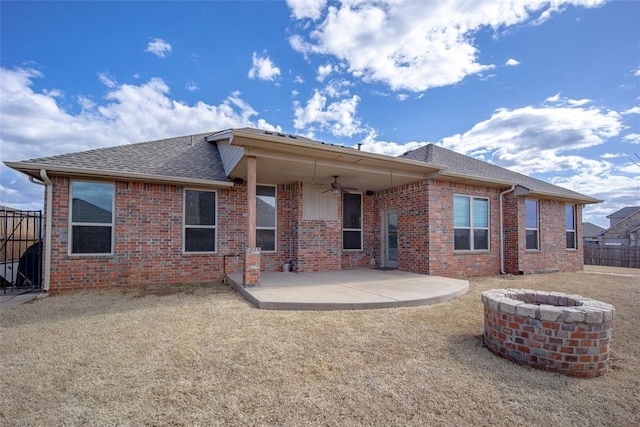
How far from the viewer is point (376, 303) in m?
5.19

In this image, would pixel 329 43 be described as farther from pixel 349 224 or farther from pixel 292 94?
pixel 349 224

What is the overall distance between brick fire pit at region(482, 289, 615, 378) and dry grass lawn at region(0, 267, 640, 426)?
0.41ft

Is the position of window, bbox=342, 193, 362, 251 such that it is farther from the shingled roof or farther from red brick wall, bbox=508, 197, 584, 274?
red brick wall, bbox=508, 197, 584, 274

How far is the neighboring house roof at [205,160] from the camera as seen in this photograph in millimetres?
6230

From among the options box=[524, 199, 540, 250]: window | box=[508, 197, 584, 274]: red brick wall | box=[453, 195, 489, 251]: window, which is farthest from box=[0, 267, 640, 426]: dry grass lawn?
box=[524, 199, 540, 250]: window

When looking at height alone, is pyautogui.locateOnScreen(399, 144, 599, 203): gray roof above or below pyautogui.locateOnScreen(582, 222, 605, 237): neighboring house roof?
above

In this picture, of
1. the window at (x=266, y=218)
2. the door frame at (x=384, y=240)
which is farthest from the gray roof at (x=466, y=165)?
the window at (x=266, y=218)

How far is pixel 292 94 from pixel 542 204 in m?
10.4

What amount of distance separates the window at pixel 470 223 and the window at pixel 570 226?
470cm

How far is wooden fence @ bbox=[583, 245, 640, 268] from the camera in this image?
581 inches

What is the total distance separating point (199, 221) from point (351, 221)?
4.99 meters

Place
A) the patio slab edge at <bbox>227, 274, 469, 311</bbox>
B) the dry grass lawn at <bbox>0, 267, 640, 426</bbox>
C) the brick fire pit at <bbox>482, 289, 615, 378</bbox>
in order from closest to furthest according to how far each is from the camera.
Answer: the dry grass lawn at <bbox>0, 267, 640, 426</bbox> → the brick fire pit at <bbox>482, 289, 615, 378</bbox> → the patio slab edge at <bbox>227, 274, 469, 311</bbox>

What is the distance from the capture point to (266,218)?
939 cm

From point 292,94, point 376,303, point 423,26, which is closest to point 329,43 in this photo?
point 423,26
